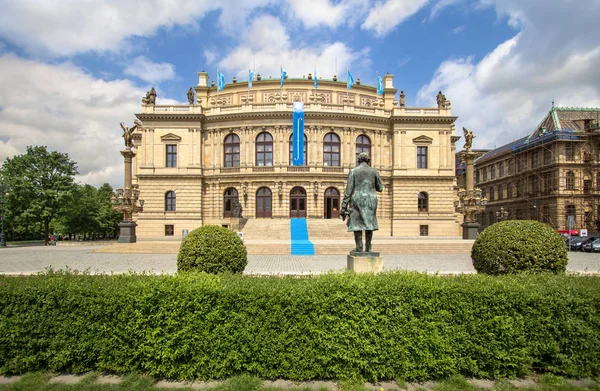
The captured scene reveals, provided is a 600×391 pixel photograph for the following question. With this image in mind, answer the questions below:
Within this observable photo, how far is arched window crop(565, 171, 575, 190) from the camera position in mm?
43562

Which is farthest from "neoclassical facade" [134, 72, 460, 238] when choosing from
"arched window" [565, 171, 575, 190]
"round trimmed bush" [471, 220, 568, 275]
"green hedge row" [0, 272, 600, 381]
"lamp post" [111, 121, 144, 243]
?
"green hedge row" [0, 272, 600, 381]

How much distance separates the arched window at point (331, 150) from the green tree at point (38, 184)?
33.5m

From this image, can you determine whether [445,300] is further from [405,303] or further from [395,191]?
[395,191]

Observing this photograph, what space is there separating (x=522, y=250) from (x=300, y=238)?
73.1 ft

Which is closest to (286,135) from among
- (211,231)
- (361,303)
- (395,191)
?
(395,191)

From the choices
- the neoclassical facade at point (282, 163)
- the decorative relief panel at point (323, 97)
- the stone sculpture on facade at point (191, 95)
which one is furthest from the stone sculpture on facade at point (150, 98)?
the decorative relief panel at point (323, 97)

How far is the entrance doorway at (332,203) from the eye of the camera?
3744 cm

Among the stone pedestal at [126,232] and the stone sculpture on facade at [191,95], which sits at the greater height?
the stone sculpture on facade at [191,95]

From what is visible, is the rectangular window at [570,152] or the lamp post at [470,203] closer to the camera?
the lamp post at [470,203]

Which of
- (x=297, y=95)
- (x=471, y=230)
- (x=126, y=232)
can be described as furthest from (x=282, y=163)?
(x=471, y=230)

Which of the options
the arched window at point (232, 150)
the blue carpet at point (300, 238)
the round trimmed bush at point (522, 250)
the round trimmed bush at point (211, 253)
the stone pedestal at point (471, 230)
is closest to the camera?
the round trimmed bush at point (522, 250)

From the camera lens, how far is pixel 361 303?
4922mm

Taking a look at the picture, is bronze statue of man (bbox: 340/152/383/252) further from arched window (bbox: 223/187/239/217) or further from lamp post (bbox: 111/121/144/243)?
arched window (bbox: 223/187/239/217)

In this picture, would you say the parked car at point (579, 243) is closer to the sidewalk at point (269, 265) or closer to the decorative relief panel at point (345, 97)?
the sidewalk at point (269, 265)
